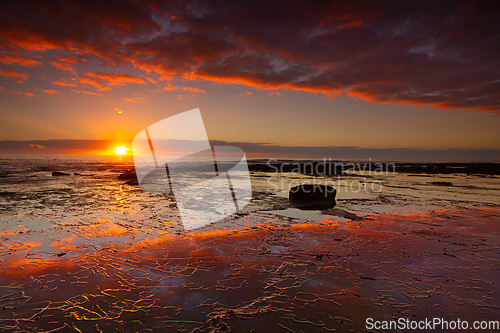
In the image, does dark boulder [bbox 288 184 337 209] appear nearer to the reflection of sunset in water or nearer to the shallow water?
the shallow water

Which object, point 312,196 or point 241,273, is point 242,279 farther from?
point 312,196

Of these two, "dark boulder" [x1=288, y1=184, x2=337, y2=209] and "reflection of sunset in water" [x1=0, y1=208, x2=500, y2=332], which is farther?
"dark boulder" [x1=288, y1=184, x2=337, y2=209]

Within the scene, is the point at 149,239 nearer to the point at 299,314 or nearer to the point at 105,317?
the point at 105,317

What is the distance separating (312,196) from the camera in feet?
46.7

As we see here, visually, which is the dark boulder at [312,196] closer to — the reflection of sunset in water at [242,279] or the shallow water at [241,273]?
the shallow water at [241,273]

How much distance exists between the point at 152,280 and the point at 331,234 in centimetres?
594

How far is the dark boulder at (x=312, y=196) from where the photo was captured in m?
13.6

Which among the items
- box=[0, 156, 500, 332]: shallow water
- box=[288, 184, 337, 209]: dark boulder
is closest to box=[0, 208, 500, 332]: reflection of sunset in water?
box=[0, 156, 500, 332]: shallow water

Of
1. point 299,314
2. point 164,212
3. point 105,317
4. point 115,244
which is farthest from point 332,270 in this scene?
point 164,212

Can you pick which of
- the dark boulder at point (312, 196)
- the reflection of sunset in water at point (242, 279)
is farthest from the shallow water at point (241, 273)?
the dark boulder at point (312, 196)

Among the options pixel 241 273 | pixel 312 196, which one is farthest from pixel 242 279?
pixel 312 196

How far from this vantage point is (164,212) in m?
11.2

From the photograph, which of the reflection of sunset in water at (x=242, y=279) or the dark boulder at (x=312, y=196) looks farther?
the dark boulder at (x=312, y=196)

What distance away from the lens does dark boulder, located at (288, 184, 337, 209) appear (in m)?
13.6
